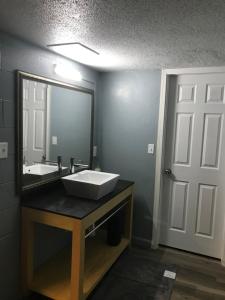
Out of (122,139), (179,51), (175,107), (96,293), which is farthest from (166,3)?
(96,293)

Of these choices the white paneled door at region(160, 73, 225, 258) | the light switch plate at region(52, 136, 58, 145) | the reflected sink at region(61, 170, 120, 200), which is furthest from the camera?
the white paneled door at region(160, 73, 225, 258)

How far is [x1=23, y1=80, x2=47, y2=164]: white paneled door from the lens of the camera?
2.01 m

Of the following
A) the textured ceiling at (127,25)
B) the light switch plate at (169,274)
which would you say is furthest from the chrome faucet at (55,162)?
the light switch plate at (169,274)

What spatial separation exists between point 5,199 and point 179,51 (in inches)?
71.7

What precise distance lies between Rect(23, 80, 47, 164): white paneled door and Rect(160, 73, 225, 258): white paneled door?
4.57 ft

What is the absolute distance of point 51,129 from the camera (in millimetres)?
2428

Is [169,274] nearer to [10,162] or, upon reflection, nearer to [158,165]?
[158,165]

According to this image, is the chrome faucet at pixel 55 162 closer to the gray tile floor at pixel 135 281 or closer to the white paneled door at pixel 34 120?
the white paneled door at pixel 34 120

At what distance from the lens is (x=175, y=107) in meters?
2.82

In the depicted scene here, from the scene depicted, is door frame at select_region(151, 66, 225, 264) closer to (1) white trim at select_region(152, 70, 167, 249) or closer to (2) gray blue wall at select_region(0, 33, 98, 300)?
(1) white trim at select_region(152, 70, 167, 249)

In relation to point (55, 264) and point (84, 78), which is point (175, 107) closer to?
point (84, 78)

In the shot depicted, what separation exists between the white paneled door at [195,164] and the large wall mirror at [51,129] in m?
0.98

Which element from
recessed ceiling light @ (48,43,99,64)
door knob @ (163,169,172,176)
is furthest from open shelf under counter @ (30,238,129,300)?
recessed ceiling light @ (48,43,99,64)

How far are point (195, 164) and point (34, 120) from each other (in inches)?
69.4
